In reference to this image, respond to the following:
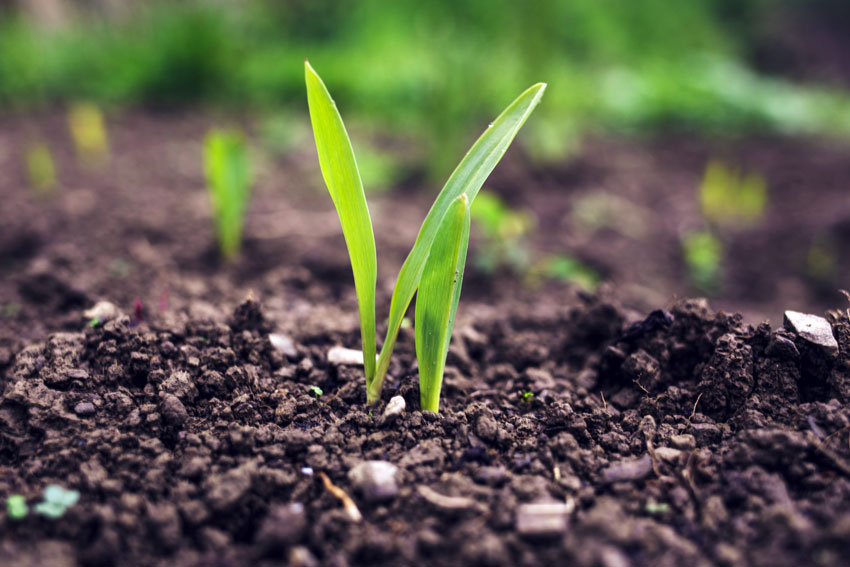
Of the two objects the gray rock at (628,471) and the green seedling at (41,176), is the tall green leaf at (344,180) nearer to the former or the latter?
the gray rock at (628,471)

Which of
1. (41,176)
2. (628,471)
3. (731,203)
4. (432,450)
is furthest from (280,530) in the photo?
(731,203)

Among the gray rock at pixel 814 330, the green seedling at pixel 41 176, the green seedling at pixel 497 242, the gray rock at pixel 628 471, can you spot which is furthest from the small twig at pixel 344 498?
the green seedling at pixel 41 176

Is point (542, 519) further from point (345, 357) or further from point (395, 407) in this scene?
point (345, 357)

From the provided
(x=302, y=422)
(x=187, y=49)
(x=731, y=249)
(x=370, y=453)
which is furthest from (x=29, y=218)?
(x=731, y=249)

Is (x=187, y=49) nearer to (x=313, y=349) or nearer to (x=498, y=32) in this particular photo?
(x=498, y=32)

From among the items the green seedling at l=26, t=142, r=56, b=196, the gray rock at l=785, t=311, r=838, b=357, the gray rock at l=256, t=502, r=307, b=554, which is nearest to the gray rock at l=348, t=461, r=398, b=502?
the gray rock at l=256, t=502, r=307, b=554
